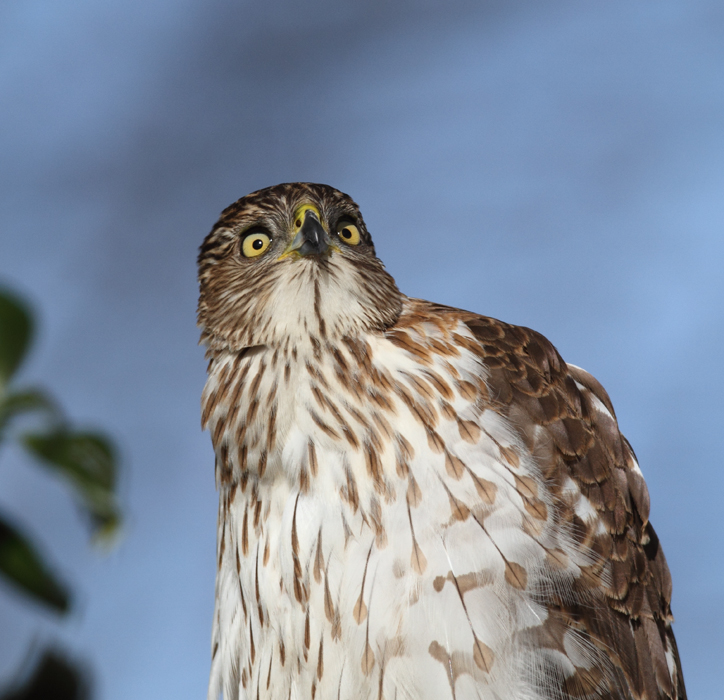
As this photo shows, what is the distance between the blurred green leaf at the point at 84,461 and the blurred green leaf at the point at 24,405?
13 millimetres

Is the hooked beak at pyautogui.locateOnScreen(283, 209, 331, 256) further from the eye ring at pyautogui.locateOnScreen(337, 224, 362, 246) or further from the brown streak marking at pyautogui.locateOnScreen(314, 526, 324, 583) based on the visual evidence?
the brown streak marking at pyautogui.locateOnScreen(314, 526, 324, 583)

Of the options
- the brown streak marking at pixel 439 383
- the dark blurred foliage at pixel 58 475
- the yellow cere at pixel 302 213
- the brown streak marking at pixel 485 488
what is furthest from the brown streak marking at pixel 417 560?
the dark blurred foliage at pixel 58 475

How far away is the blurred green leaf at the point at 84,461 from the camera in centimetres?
41

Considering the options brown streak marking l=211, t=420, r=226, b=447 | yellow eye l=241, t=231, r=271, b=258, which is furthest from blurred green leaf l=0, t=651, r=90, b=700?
yellow eye l=241, t=231, r=271, b=258

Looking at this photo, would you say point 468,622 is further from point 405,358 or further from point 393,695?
point 405,358

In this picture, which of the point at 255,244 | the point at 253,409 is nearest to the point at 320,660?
the point at 253,409

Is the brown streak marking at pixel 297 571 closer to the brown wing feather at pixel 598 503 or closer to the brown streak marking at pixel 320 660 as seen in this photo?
the brown streak marking at pixel 320 660

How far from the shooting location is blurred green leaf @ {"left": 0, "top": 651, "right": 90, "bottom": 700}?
1.32 ft

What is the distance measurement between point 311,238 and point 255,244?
328mm

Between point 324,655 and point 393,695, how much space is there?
0.25 metres

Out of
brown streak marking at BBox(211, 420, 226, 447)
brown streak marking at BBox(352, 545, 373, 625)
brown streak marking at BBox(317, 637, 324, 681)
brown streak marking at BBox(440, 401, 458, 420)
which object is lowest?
brown streak marking at BBox(317, 637, 324, 681)

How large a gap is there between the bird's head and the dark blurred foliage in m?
2.30

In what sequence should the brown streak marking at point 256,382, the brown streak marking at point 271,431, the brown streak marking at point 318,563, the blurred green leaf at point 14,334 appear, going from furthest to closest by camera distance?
the brown streak marking at point 256,382
the brown streak marking at point 271,431
the brown streak marking at point 318,563
the blurred green leaf at point 14,334

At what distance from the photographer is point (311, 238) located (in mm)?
2736
